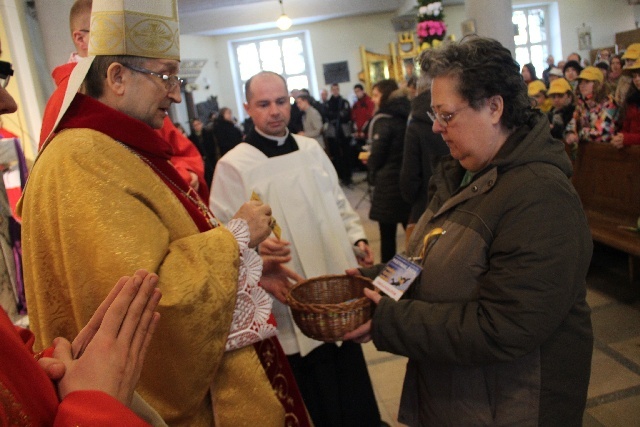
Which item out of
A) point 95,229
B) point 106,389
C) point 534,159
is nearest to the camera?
point 106,389

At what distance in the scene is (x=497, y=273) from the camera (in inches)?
56.4

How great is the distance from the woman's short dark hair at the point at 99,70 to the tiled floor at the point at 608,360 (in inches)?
88.9

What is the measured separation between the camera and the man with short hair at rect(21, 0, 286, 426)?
1.39m

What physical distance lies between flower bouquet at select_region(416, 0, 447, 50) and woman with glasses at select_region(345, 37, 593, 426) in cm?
558

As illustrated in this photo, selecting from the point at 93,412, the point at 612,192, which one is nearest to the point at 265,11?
the point at 612,192

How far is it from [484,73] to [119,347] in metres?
1.16

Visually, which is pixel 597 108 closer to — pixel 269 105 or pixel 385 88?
pixel 385 88

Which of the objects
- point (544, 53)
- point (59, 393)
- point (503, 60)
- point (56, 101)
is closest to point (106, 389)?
point (59, 393)

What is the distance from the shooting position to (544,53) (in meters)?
17.7

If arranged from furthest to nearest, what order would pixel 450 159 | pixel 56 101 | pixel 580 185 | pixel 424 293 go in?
pixel 580 185 → pixel 56 101 → pixel 450 159 → pixel 424 293

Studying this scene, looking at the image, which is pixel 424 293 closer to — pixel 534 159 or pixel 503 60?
pixel 534 159

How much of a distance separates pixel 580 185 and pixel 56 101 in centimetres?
443

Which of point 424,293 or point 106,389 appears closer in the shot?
point 106,389

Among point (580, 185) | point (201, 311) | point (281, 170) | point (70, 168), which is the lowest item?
point (580, 185)
